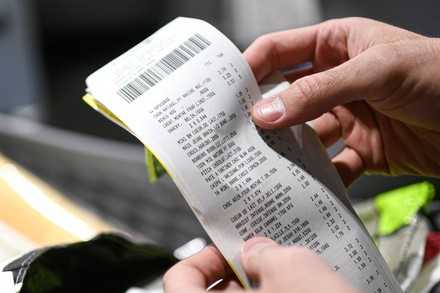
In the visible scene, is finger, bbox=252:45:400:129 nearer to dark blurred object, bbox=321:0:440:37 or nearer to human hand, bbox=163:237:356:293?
human hand, bbox=163:237:356:293

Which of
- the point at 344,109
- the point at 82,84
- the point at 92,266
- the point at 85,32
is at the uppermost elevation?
the point at 344,109

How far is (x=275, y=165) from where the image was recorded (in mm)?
667

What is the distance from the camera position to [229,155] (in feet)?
2.15

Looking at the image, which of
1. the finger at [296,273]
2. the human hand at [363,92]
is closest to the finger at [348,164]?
the human hand at [363,92]

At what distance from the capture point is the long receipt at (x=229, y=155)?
2.06 ft

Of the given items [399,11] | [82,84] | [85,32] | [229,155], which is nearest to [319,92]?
[229,155]

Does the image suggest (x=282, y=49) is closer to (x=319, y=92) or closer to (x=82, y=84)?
(x=319, y=92)

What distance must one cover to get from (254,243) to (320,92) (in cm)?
18

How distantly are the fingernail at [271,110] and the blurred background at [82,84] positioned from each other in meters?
0.33

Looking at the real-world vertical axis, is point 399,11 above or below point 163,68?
below

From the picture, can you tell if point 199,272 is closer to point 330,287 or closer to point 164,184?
point 330,287

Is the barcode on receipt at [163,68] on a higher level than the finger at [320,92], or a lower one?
higher

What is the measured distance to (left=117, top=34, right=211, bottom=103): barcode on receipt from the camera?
2.17 ft

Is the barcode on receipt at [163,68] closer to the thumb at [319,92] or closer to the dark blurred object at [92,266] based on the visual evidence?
the thumb at [319,92]
